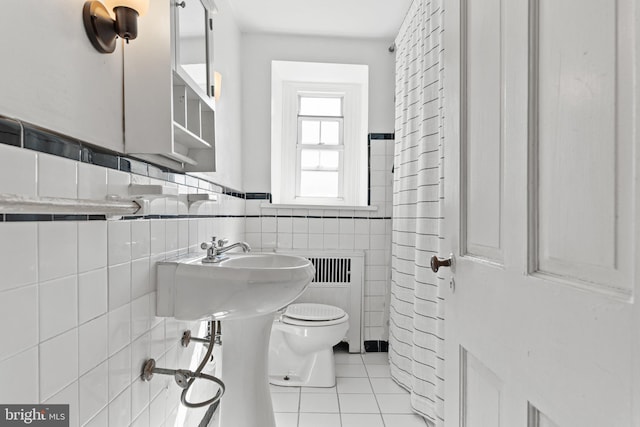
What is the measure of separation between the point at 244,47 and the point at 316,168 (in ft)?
3.48

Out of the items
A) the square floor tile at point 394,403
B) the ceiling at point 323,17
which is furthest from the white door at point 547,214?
the ceiling at point 323,17

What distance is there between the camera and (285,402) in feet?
6.08

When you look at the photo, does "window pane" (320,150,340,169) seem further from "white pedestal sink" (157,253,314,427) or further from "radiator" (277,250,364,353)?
"white pedestal sink" (157,253,314,427)

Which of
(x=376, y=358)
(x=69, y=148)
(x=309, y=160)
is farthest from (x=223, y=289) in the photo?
(x=309, y=160)

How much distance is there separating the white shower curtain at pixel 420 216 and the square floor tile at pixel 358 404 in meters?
0.22

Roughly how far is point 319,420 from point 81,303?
1.37 meters

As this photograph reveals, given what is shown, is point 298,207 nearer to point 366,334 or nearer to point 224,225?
point 224,225

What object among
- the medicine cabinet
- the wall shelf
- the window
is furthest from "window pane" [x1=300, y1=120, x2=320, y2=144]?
the wall shelf

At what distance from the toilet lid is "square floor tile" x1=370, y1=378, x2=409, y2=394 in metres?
0.46

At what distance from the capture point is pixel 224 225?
6.39 feet

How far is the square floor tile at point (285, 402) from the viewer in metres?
1.79

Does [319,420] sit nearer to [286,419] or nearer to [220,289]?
[286,419]

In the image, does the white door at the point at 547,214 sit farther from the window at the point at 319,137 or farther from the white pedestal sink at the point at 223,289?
the window at the point at 319,137

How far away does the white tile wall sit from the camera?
591 mm
